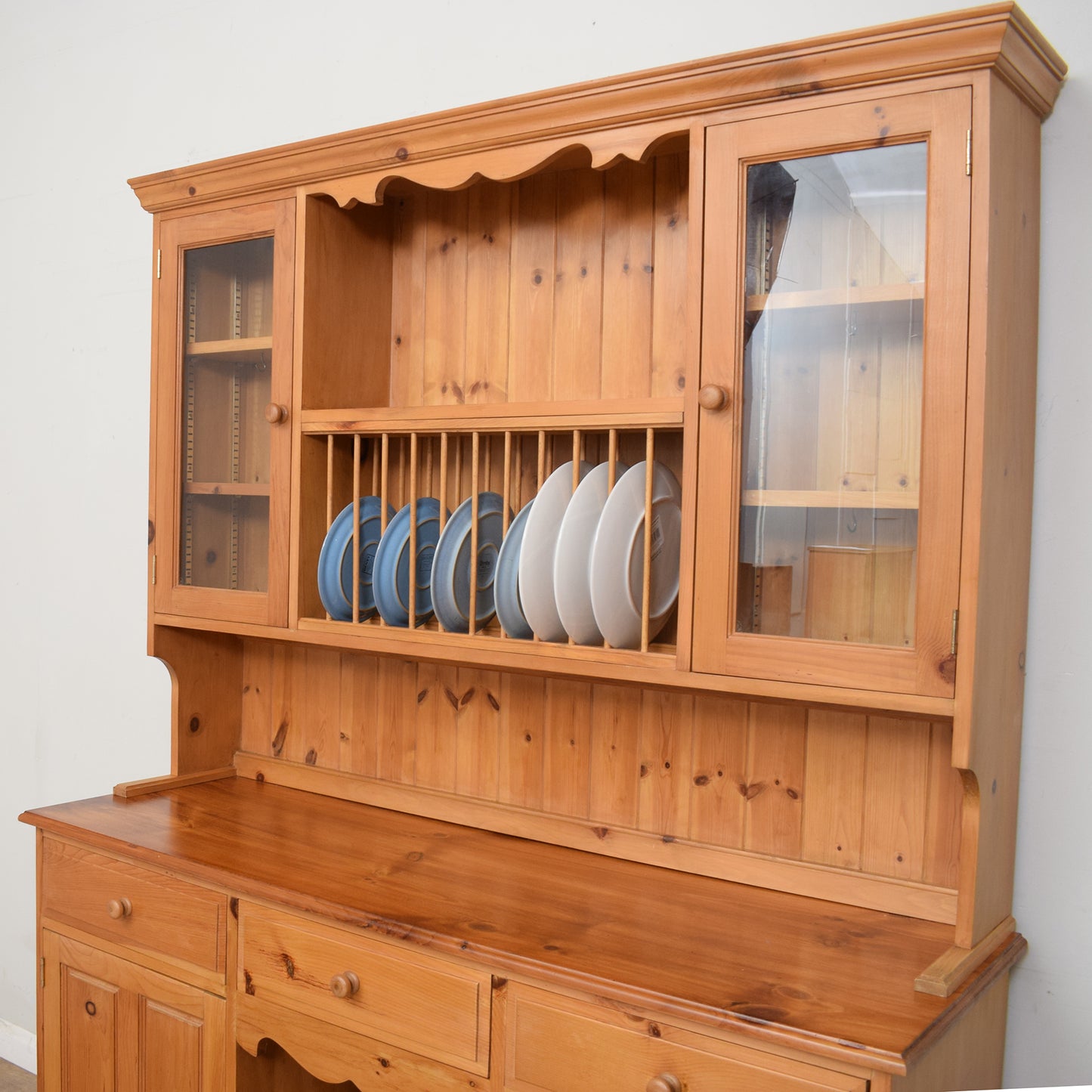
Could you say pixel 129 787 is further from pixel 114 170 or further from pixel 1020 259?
pixel 1020 259

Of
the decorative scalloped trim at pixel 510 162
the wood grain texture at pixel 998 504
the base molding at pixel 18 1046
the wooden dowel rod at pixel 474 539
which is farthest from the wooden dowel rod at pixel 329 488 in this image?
the base molding at pixel 18 1046

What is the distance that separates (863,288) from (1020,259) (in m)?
0.22

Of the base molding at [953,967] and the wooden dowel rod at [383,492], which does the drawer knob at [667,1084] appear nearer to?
the base molding at [953,967]

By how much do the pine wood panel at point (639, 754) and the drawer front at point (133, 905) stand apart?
1.46ft

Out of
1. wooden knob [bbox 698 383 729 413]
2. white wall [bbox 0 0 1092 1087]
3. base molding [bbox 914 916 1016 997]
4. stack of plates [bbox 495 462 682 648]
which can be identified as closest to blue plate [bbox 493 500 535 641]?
stack of plates [bbox 495 462 682 648]

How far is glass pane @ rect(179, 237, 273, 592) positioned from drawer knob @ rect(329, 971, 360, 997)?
731 millimetres

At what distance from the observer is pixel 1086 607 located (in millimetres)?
1480

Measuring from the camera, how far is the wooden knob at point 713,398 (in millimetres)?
1452

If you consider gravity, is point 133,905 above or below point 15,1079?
above

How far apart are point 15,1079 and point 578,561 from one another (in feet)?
7.31

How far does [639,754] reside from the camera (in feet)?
5.86

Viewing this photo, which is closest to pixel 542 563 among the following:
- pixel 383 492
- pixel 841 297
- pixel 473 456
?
pixel 473 456

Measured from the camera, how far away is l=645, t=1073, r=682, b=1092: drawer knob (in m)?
1.25

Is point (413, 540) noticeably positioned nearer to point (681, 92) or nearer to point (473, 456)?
point (473, 456)
